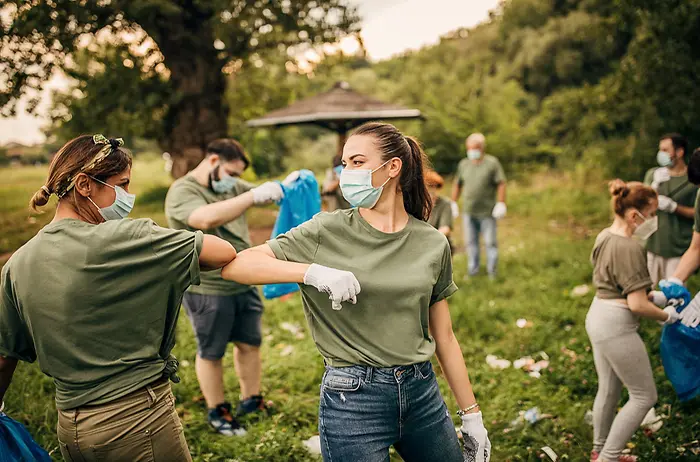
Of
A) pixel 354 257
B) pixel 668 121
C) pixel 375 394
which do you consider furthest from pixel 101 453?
pixel 668 121

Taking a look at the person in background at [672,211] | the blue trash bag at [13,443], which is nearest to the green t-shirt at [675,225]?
the person in background at [672,211]

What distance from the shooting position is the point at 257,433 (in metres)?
3.75

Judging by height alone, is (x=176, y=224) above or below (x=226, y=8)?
below

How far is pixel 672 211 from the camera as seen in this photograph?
16.0 feet

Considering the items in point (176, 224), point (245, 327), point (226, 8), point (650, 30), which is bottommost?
point (245, 327)

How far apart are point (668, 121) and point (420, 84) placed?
50.4 ft

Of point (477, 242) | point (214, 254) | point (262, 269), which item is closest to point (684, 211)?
point (477, 242)

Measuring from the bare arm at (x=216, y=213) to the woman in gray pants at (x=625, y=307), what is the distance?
2129mm

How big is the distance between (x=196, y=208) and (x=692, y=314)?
10.1ft

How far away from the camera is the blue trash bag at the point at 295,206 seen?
12.4ft

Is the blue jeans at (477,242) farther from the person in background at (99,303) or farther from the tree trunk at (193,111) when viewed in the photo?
the person in background at (99,303)

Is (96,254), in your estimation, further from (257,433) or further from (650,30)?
(650,30)

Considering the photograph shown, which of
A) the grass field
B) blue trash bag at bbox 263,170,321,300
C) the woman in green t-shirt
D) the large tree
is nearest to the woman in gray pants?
the grass field

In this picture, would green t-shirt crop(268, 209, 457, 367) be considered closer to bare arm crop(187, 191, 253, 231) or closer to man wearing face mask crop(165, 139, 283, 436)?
bare arm crop(187, 191, 253, 231)
